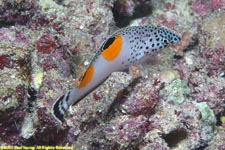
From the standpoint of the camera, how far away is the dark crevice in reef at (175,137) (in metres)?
4.31

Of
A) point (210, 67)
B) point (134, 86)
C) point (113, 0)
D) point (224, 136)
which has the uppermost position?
point (113, 0)

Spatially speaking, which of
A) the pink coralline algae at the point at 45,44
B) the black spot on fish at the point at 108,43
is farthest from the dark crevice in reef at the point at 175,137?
the pink coralline algae at the point at 45,44

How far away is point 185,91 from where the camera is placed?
16.2 feet

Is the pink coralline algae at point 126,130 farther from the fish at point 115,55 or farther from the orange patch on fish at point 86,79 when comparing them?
the orange patch on fish at point 86,79

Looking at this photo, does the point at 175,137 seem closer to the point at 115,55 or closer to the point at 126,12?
the point at 115,55

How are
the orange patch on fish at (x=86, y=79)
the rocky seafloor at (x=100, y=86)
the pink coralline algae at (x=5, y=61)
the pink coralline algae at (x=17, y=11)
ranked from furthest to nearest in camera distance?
the pink coralline algae at (x=17, y=11)
the rocky seafloor at (x=100, y=86)
the pink coralline algae at (x=5, y=61)
the orange patch on fish at (x=86, y=79)

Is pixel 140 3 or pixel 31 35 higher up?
pixel 31 35

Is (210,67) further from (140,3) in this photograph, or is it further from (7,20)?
(7,20)

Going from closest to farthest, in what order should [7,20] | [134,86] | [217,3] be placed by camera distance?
[134,86], [7,20], [217,3]

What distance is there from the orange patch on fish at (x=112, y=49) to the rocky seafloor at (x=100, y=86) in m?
0.97

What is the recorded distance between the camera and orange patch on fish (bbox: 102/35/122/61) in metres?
3.31

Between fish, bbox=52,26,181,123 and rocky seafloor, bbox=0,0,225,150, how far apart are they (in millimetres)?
561

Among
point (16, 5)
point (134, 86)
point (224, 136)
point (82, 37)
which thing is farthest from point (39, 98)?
point (224, 136)

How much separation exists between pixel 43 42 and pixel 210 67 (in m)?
2.78
